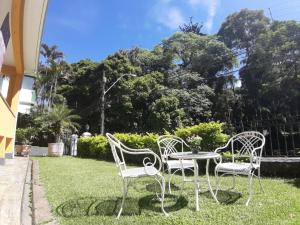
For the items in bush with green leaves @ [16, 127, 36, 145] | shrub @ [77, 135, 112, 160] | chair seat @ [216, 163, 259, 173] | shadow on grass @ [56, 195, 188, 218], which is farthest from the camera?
bush with green leaves @ [16, 127, 36, 145]

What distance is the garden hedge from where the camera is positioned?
751cm

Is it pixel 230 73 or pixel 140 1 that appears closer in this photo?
pixel 140 1

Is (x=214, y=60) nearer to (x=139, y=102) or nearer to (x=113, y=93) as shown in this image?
(x=139, y=102)

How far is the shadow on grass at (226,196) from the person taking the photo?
14.1 feet

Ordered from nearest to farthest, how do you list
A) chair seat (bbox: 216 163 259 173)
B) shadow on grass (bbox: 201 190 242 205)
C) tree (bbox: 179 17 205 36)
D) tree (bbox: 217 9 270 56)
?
chair seat (bbox: 216 163 259 173) → shadow on grass (bbox: 201 190 242 205) → tree (bbox: 217 9 270 56) → tree (bbox: 179 17 205 36)

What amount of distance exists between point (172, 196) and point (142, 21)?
19.3 metres

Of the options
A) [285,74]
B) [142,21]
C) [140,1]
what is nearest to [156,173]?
[140,1]

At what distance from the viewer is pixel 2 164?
791 centimetres

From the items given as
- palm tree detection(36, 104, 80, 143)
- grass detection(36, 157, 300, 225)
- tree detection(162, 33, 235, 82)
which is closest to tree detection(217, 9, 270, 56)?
tree detection(162, 33, 235, 82)

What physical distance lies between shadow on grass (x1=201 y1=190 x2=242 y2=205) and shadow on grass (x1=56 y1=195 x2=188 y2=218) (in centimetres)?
51

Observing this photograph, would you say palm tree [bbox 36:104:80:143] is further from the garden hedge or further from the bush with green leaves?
the garden hedge

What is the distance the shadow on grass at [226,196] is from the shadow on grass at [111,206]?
508 millimetres

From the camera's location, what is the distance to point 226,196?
461 centimetres

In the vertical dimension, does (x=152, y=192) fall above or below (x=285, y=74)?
below
